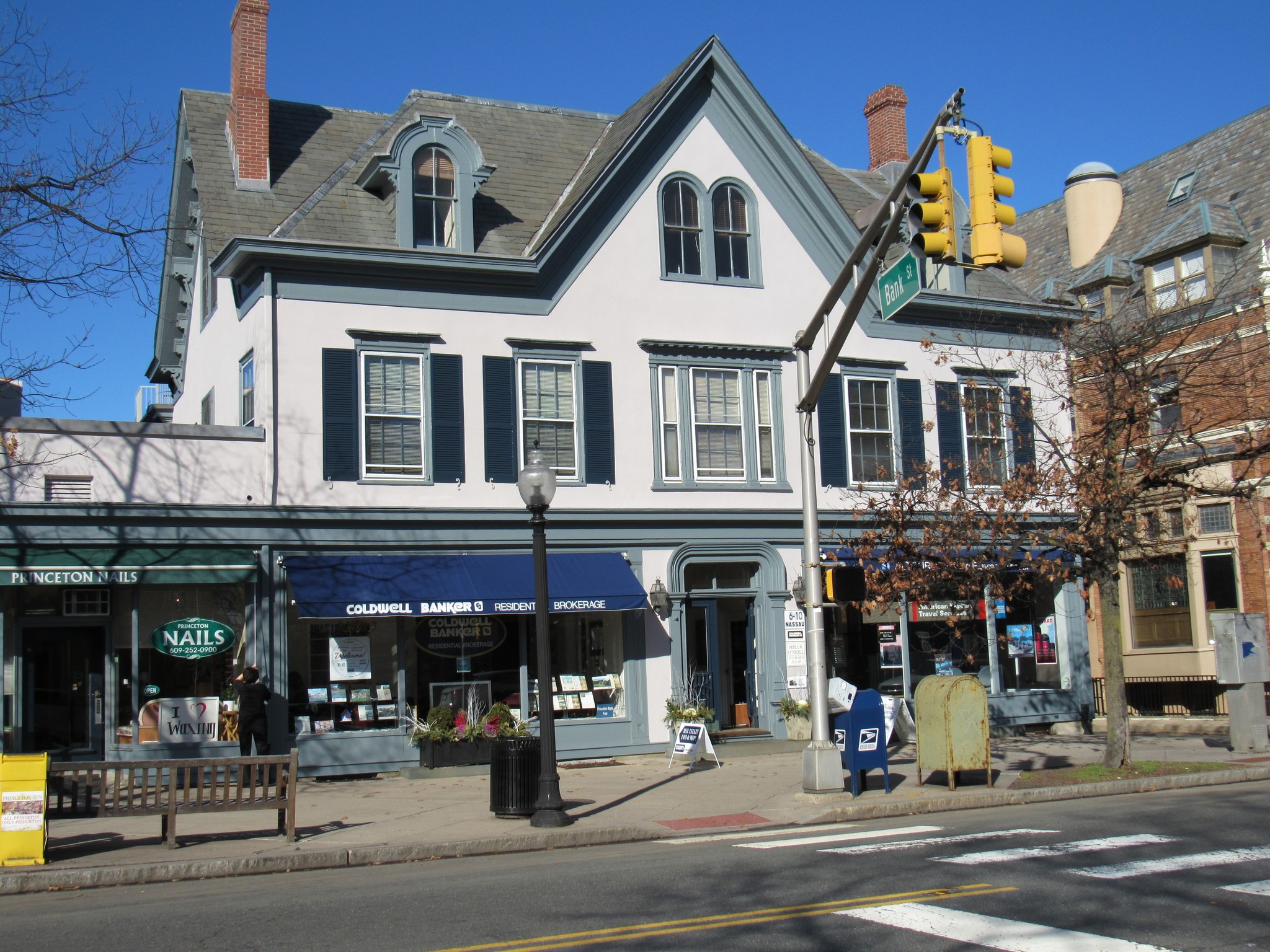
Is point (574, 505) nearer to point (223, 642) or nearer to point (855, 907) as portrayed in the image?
point (223, 642)

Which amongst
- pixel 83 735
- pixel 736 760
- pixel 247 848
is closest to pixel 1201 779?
pixel 736 760

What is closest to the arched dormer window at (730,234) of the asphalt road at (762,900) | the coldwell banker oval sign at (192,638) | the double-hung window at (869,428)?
the double-hung window at (869,428)

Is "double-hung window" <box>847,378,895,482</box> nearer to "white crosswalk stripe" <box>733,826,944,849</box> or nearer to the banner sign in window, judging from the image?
the banner sign in window

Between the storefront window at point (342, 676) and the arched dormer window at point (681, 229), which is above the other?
the arched dormer window at point (681, 229)

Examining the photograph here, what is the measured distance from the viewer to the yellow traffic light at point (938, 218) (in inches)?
400

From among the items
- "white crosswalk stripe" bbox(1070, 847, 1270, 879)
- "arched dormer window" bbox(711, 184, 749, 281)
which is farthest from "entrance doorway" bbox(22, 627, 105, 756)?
"white crosswalk stripe" bbox(1070, 847, 1270, 879)

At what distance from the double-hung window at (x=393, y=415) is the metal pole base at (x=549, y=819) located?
757 cm

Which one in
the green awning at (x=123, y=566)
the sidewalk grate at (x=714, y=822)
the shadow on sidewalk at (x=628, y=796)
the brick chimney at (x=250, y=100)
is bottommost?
the sidewalk grate at (x=714, y=822)

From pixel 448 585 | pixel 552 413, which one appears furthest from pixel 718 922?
pixel 552 413

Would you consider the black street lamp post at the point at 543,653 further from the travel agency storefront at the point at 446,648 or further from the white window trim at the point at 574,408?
the white window trim at the point at 574,408

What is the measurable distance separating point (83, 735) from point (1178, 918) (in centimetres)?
1496

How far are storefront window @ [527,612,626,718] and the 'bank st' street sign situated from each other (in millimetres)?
9591

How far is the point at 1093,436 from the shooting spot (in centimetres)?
1733

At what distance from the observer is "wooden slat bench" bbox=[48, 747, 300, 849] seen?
457 inches
